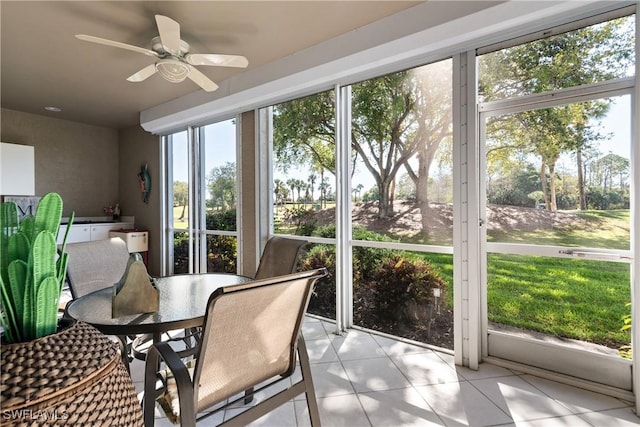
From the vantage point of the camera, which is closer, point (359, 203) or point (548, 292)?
point (548, 292)

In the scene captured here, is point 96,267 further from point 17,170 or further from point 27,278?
point 17,170

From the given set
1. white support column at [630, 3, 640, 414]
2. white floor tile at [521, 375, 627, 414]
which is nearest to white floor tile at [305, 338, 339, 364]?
white floor tile at [521, 375, 627, 414]

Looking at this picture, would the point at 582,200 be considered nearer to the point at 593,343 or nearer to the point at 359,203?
the point at 593,343

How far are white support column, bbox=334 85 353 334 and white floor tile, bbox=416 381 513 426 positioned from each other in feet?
3.84

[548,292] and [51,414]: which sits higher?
[51,414]

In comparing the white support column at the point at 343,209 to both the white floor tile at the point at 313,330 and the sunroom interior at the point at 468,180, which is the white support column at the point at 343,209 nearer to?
the sunroom interior at the point at 468,180

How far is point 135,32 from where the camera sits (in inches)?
102

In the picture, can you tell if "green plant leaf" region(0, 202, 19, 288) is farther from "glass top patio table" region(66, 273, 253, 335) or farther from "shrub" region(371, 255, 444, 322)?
"shrub" region(371, 255, 444, 322)

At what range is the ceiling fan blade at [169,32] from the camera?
192 centimetres

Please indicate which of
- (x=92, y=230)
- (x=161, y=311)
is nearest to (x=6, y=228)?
(x=161, y=311)

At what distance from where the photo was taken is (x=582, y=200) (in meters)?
2.12

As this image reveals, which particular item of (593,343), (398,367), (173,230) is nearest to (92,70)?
(173,230)

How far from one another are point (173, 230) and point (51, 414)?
194 inches

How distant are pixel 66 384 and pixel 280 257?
1.83m
